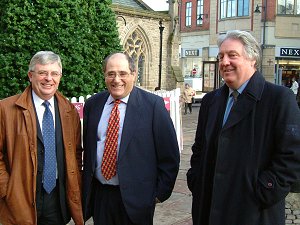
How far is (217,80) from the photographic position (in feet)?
90.4

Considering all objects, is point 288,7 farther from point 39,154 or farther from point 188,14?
point 39,154

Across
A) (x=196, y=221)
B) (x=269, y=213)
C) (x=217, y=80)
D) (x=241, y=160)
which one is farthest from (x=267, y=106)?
(x=217, y=80)

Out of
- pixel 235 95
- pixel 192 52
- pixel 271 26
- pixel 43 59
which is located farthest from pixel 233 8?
pixel 235 95

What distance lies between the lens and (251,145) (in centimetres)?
284

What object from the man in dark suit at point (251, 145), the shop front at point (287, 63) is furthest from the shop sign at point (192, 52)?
the man in dark suit at point (251, 145)

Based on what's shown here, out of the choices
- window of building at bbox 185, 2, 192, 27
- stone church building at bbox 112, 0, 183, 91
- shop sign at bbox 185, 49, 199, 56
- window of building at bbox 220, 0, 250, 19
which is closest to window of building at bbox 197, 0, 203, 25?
window of building at bbox 185, 2, 192, 27

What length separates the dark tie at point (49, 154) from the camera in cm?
336

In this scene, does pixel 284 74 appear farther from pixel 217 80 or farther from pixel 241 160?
pixel 241 160

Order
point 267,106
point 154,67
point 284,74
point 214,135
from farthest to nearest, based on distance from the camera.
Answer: point 284,74
point 154,67
point 214,135
point 267,106

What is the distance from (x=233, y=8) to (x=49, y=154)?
35.2 metres

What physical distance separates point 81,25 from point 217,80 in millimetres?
22276

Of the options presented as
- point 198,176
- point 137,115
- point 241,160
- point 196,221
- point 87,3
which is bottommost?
point 196,221

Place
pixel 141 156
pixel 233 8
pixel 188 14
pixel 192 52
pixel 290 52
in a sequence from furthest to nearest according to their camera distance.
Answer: pixel 188 14
pixel 192 52
pixel 233 8
pixel 290 52
pixel 141 156

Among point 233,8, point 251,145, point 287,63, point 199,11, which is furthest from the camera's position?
point 199,11
